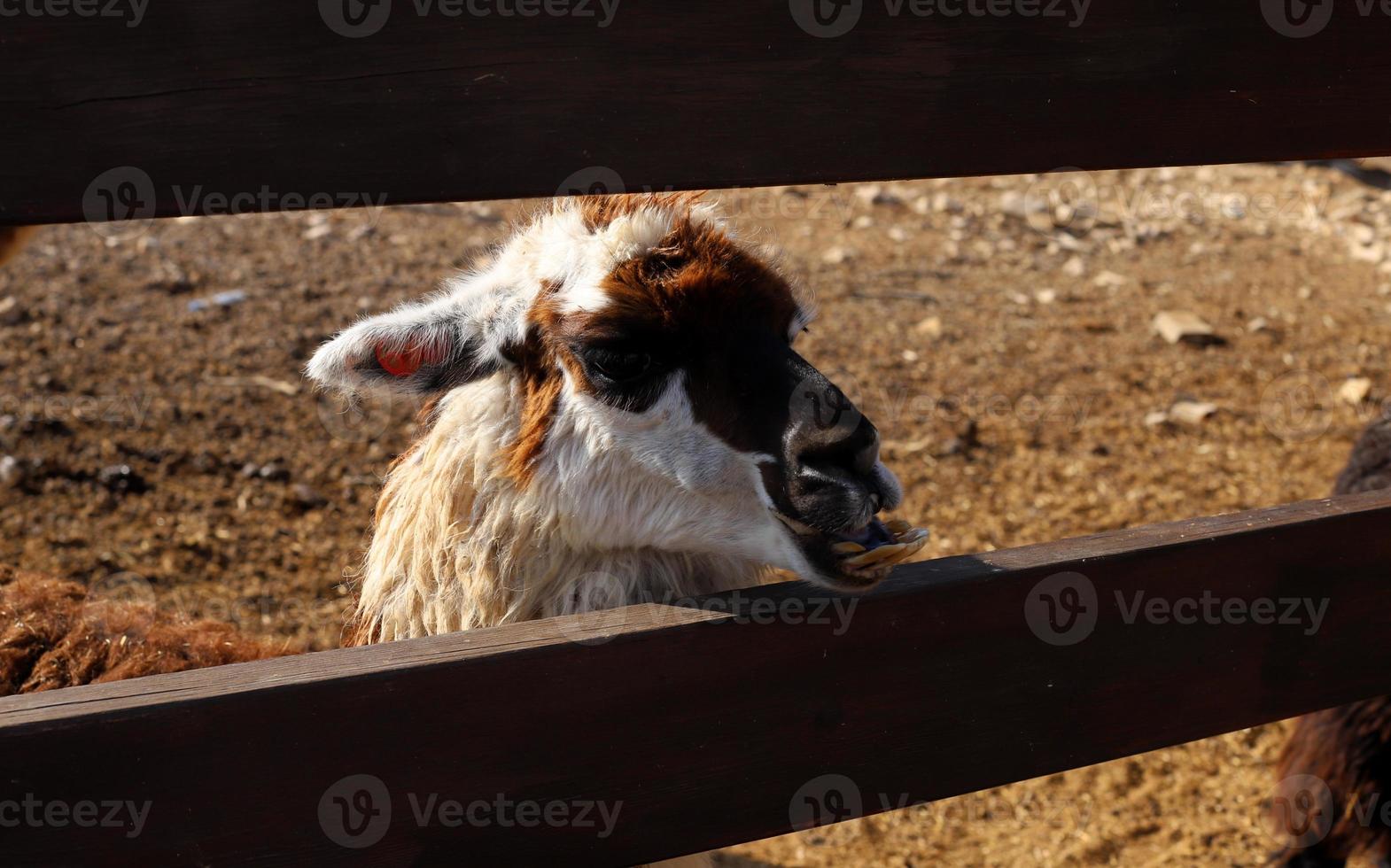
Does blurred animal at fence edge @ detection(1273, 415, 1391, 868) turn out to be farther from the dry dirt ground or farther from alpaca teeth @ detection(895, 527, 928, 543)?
alpaca teeth @ detection(895, 527, 928, 543)

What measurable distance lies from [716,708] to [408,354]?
113 centimetres

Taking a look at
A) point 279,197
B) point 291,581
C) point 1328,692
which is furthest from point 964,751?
point 291,581

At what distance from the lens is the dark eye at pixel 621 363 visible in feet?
7.72

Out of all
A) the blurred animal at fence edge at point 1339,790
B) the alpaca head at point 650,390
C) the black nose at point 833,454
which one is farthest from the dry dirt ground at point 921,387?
the black nose at point 833,454

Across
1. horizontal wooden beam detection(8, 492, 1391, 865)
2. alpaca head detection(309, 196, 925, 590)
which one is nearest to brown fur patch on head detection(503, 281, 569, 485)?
alpaca head detection(309, 196, 925, 590)

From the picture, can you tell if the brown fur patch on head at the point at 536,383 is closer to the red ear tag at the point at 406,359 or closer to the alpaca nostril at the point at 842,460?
the red ear tag at the point at 406,359

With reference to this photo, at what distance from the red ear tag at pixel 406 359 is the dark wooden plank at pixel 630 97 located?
851 mm

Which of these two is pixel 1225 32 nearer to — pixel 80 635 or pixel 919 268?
pixel 80 635

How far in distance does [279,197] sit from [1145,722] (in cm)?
177

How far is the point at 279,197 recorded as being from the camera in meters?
1.54

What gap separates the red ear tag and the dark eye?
383 mm

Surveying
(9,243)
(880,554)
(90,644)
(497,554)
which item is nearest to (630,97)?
(880,554)

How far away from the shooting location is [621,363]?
2.36m

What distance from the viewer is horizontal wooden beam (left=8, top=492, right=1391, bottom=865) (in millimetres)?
1519
